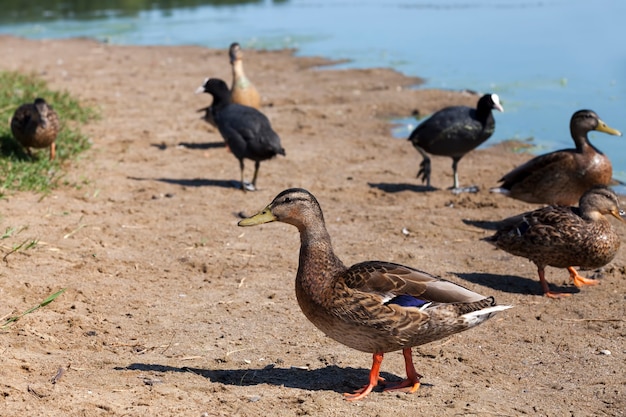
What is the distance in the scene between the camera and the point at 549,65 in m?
18.2

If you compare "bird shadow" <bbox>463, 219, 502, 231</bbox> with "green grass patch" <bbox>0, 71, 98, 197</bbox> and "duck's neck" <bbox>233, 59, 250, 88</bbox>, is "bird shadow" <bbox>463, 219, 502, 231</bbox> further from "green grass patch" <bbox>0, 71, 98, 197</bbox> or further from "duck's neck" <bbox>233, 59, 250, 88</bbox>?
"duck's neck" <bbox>233, 59, 250, 88</bbox>

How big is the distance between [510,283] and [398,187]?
3277mm

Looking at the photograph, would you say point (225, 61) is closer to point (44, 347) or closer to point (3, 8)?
point (44, 347)

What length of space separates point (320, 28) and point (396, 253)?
69.5 feet

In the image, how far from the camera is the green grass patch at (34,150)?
8957 millimetres

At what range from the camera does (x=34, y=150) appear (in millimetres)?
10766

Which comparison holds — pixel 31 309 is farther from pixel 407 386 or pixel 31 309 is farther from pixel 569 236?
pixel 569 236

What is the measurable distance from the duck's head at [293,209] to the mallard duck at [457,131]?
17.0 feet

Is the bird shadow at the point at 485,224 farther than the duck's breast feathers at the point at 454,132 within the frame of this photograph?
No

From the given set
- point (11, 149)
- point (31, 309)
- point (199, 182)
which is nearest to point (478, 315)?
point (31, 309)

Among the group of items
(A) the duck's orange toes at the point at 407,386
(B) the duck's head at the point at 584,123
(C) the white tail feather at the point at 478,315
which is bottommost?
(A) the duck's orange toes at the point at 407,386

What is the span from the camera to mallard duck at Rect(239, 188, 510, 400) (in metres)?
4.76

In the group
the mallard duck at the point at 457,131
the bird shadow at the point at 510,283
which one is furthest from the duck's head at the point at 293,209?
the mallard duck at the point at 457,131

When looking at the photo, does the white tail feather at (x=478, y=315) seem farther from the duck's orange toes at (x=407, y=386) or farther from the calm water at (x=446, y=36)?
the calm water at (x=446, y=36)
